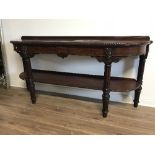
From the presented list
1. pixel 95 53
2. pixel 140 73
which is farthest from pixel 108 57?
pixel 140 73

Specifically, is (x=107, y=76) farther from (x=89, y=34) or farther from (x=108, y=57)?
(x=89, y=34)

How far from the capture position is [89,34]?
2090mm

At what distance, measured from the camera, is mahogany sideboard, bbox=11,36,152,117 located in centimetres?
165

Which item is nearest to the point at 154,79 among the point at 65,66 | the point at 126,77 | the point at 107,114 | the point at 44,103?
the point at 126,77

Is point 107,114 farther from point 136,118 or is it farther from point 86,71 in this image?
point 86,71

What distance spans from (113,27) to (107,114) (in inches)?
36.5

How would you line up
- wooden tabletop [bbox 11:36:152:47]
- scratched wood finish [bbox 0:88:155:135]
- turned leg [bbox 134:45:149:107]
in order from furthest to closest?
turned leg [bbox 134:45:149:107]
scratched wood finish [bbox 0:88:155:135]
wooden tabletop [bbox 11:36:152:47]

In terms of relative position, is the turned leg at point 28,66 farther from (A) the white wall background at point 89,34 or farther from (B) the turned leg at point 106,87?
(B) the turned leg at point 106,87

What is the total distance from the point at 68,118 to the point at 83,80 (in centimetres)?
46

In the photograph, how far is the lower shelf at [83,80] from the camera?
1901 millimetres

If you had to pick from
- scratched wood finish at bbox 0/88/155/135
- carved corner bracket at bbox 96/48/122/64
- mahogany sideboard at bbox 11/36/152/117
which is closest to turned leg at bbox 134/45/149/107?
mahogany sideboard at bbox 11/36/152/117

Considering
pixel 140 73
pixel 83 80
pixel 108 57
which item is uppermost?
pixel 108 57

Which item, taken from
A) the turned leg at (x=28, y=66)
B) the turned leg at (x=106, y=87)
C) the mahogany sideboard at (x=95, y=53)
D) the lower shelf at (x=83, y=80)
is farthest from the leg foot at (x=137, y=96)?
the turned leg at (x=28, y=66)

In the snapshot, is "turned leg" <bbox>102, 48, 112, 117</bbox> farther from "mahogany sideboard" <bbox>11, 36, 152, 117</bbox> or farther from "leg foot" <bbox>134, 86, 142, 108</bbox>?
"leg foot" <bbox>134, 86, 142, 108</bbox>
